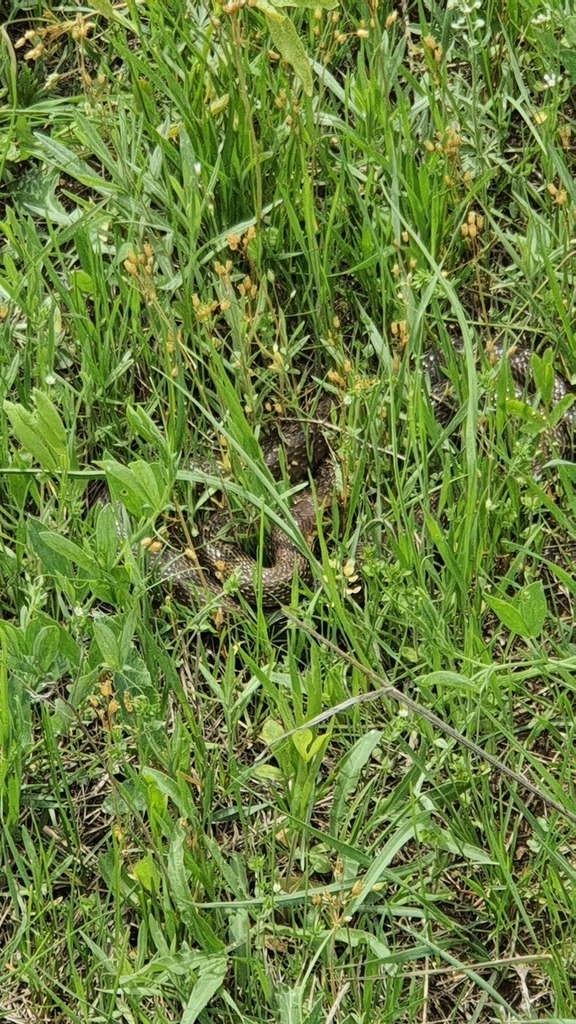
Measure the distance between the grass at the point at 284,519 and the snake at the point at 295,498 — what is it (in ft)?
0.23

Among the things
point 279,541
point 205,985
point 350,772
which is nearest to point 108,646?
point 350,772

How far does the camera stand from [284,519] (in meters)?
3.40

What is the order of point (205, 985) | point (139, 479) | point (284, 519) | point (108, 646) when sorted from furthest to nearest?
point (284, 519), point (139, 479), point (108, 646), point (205, 985)

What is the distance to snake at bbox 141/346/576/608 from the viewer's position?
3.52 m

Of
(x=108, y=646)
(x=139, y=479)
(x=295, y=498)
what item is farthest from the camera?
(x=295, y=498)

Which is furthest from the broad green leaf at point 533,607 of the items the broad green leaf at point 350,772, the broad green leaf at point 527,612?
the broad green leaf at point 350,772

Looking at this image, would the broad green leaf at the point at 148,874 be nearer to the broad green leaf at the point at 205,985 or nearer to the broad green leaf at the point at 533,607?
the broad green leaf at the point at 205,985

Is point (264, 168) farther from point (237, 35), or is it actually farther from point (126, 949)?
point (126, 949)

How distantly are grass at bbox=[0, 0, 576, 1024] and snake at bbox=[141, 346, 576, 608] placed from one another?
0.07m

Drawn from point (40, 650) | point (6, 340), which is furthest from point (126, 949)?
point (6, 340)

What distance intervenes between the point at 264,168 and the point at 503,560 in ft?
4.43

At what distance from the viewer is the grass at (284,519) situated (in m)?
2.75

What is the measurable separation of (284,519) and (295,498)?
28 cm

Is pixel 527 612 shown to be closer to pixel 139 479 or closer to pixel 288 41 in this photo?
pixel 139 479
